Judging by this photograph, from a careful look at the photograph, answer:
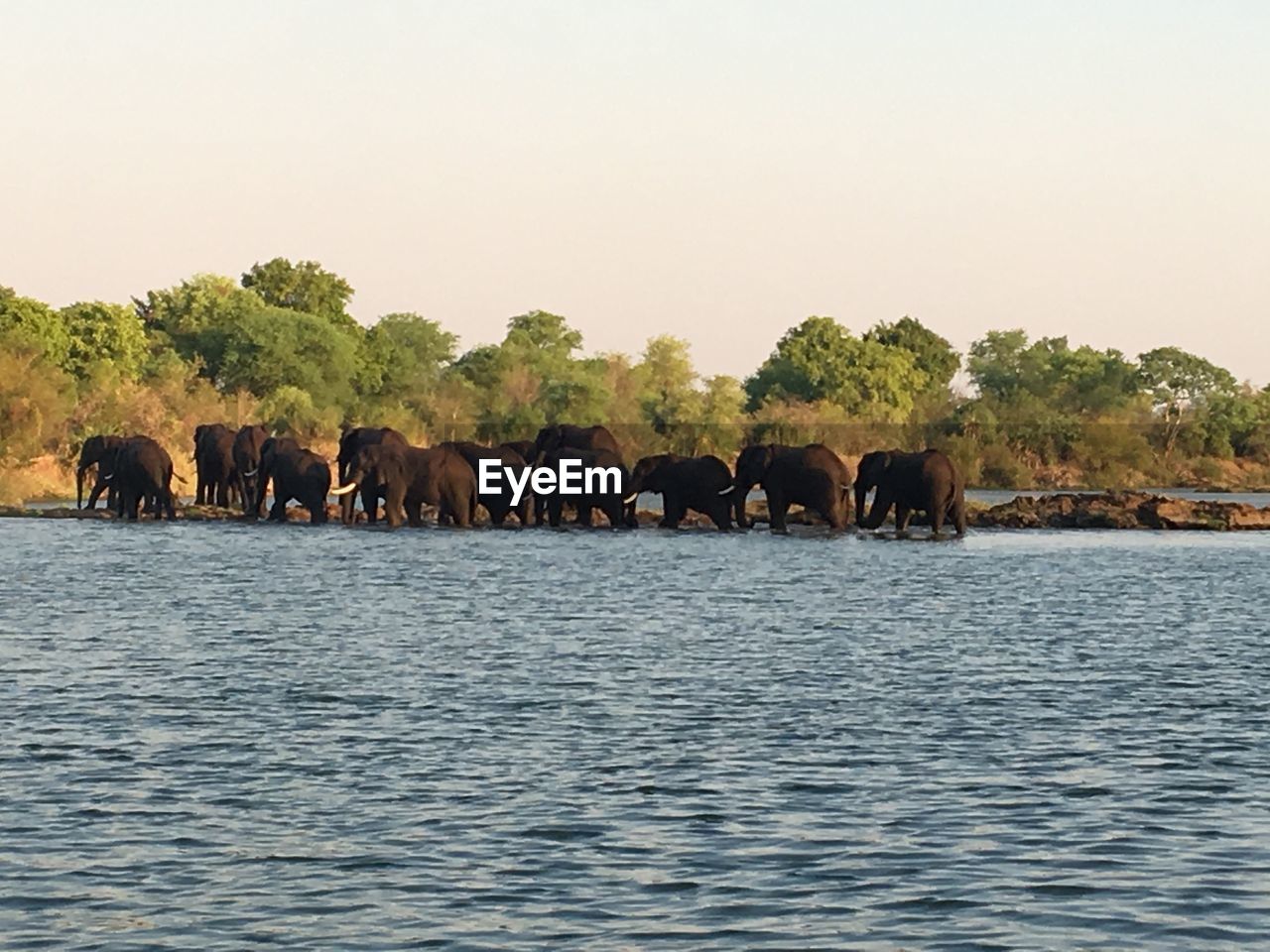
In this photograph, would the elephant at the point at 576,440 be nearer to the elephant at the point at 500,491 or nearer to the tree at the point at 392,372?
the elephant at the point at 500,491

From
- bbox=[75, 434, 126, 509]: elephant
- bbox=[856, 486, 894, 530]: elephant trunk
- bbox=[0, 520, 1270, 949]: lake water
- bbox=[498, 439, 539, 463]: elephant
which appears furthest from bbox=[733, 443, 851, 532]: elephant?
bbox=[0, 520, 1270, 949]: lake water

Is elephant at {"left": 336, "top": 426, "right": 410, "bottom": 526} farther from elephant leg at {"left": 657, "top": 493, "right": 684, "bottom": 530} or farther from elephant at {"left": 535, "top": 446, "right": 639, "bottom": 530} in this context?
elephant leg at {"left": 657, "top": 493, "right": 684, "bottom": 530}

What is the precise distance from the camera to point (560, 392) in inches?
5241

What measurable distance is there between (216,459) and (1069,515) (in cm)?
2436

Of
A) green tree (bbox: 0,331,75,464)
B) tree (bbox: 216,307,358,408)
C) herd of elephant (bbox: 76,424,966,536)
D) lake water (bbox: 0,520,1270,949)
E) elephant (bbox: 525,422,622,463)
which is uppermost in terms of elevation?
tree (bbox: 216,307,358,408)

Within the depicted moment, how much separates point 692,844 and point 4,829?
4928 millimetres

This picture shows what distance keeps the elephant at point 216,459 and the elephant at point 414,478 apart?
22.9 ft

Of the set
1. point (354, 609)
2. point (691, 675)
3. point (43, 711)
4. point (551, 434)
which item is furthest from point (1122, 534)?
point (43, 711)

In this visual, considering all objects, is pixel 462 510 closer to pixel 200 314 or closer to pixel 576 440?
pixel 576 440

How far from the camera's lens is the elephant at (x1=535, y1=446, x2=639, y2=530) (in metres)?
64.8

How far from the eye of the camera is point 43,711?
23.9 meters

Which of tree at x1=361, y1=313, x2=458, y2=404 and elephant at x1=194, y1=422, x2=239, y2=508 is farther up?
tree at x1=361, y1=313, x2=458, y2=404

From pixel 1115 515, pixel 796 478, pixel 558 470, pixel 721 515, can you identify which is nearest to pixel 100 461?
pixel 558 470

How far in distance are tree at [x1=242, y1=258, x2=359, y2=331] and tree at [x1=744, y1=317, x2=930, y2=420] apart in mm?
24247
